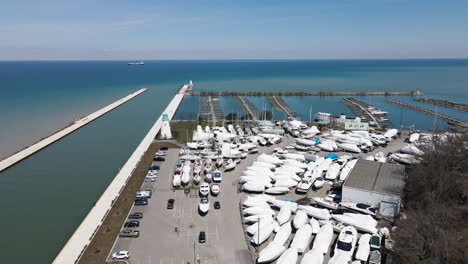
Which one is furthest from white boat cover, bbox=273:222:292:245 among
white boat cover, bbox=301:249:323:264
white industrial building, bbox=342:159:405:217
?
white industrial building, bbox=342:159:405:217

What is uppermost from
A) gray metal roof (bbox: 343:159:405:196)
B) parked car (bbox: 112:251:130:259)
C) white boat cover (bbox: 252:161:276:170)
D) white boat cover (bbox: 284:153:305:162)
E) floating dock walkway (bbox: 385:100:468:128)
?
floating dock walkway (bbox: 385:100:468:128)

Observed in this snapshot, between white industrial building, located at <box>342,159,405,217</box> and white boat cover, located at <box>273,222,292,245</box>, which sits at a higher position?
white industrial building, located at <box>342,159,405,217</box>

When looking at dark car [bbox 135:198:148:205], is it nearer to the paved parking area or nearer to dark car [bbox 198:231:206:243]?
the paved parking area

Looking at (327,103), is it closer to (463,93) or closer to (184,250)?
(463,93)

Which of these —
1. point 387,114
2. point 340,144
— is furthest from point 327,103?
point 340,144

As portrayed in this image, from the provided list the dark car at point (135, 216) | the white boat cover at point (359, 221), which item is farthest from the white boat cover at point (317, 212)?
the dark car at point (135, 216)

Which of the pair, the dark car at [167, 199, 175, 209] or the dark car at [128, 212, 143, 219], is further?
the dark car at [167, 199, 175, 209]

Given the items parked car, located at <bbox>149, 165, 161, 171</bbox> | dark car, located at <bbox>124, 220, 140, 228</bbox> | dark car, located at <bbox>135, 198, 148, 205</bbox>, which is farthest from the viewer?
parked car, located at <bbox>149, 165, 161, 171</bbox>
